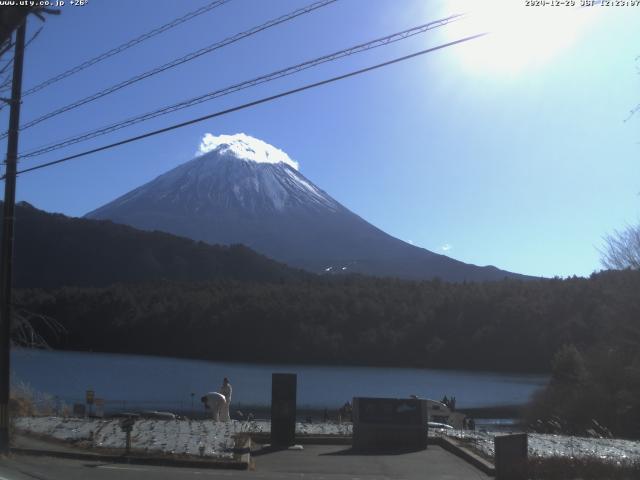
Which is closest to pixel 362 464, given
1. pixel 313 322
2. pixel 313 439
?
pixel 313 439

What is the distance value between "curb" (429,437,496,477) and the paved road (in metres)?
0.14

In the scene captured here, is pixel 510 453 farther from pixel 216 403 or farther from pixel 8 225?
pixel 216 403

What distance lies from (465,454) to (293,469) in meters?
3.54

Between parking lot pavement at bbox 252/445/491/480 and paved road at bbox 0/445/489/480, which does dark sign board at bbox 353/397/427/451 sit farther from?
paved road at bbox 0/445/489/480

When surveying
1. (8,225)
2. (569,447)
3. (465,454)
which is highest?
(8,225)

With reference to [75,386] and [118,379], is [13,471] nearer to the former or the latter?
[75,386]

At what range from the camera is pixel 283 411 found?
1633cm

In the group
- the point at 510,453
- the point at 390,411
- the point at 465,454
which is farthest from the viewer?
the point at 390,411

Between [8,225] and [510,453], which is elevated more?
[8,225]

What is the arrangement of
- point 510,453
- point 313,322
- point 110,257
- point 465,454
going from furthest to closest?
point 110,257
point 313,322
point 465,454
point 510,453

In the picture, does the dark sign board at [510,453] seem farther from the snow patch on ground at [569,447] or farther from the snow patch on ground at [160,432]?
the snow patch on ground at [160,432]

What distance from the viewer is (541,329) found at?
89062 millimetres

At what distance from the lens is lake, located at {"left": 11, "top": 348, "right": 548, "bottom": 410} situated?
5688 centimetres

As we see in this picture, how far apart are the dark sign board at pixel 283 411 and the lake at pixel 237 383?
3114 centimetres
